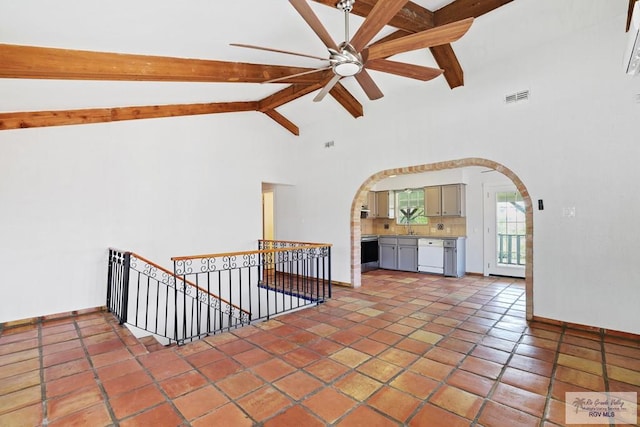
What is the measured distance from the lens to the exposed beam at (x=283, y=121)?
22.1ft

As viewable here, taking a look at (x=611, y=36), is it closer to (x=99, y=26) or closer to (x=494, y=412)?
(x=494, y=412)

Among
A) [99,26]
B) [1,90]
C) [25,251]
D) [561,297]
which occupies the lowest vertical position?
[561,297]

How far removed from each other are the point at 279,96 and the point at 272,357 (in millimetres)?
4614

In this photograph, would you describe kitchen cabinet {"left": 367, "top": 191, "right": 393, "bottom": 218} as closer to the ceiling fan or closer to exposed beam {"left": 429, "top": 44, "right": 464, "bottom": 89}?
exposed beam {"left": 429, "top": 44, "right": 464, "bottom": 89}

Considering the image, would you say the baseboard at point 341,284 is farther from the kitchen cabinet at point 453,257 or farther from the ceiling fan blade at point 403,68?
the ceiling fan blade at point 403,68

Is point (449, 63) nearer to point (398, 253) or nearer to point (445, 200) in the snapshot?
point (445, 200)

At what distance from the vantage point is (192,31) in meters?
3.17

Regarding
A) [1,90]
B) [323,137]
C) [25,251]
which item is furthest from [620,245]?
[25,251]

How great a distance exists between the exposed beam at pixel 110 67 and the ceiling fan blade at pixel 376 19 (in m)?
1.30

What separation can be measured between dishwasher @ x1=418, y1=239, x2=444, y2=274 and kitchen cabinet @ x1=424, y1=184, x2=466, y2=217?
0.76 metres

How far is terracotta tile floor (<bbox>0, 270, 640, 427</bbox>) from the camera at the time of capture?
2084mm

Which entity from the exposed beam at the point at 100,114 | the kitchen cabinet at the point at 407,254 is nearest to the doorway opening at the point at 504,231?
the kitchen cabinet at the point at 407,254

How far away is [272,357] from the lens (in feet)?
9.63

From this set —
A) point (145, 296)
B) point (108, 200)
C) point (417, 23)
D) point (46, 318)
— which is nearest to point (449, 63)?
point (417, 23)
